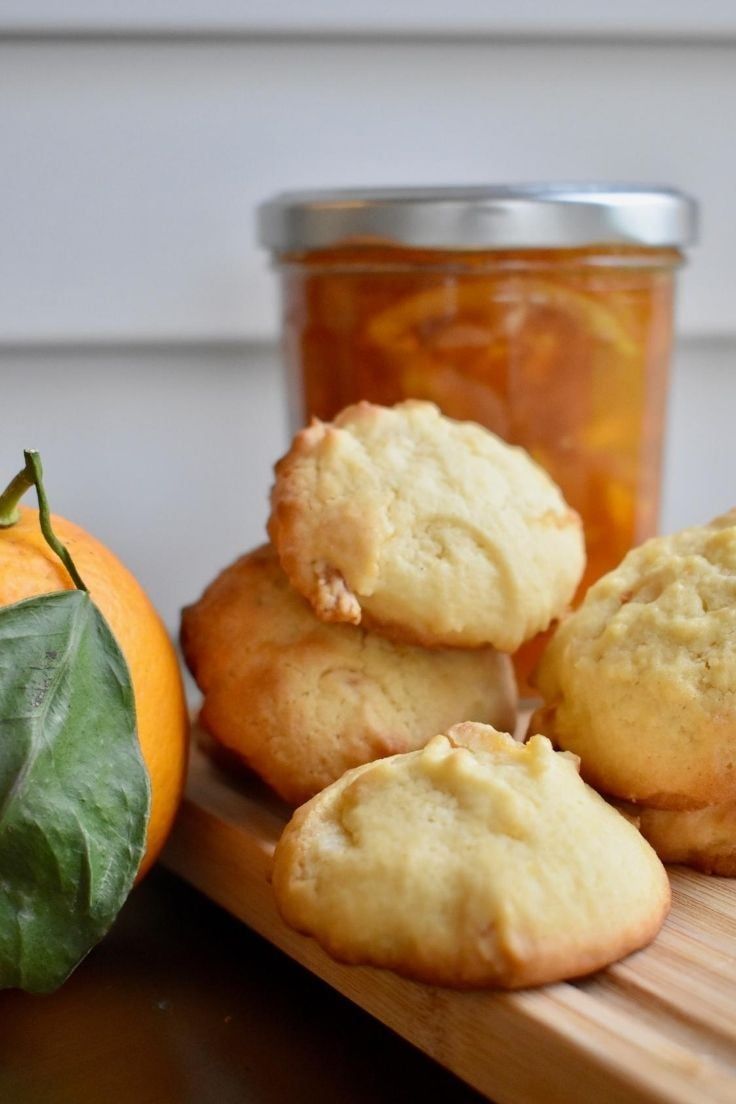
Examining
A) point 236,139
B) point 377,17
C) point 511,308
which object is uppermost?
point 377,17

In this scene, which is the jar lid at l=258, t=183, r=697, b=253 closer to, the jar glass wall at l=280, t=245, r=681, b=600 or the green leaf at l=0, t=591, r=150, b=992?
the jar glass wall at l=280, t=245, r=681, b=600

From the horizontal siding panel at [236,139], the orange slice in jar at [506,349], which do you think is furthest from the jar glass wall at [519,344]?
the horizontal siding panel at [236,139]

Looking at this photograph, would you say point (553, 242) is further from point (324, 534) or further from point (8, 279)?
point (8, 279)

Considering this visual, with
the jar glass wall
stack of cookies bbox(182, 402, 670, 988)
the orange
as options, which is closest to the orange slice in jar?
the jar glass wall

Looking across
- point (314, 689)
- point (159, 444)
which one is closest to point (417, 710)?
point (314, 689)

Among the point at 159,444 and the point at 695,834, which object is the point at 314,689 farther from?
the point at 159,444

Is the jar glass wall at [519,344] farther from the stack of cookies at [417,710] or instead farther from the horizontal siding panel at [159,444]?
the horizontal siding panel at [159,444]
